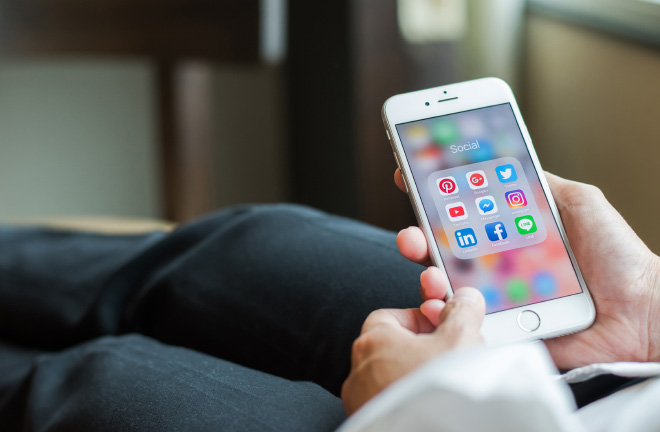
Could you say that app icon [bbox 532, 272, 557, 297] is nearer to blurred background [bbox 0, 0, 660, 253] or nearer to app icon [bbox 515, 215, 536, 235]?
app icon [bbox 515, 215, 536, 235]

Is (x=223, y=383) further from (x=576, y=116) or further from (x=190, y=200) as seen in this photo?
(x=190, y=200)

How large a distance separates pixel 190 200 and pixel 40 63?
56 cm

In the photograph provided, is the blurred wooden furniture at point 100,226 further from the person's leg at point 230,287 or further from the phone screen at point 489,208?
the phone screen at point 489,208

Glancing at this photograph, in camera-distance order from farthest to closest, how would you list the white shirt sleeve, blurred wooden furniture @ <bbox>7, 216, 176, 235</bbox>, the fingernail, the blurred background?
the blurred background < blurred wooden furniture @ <bbox>7, 216, 176, 235</bbox> < the fingernail < the white shirt sleeve

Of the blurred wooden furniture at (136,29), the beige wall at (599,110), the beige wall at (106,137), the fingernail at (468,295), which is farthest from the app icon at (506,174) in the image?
the beige wall at (106,137)

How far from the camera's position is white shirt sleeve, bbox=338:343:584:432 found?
236 mm

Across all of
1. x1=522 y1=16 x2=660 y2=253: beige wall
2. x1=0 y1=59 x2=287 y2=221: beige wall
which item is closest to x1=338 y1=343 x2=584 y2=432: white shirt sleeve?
x1=522 y1=16 x2=660 y2=253: beige wall

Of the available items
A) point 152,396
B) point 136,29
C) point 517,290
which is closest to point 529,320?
point 517,290

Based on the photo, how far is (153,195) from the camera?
191 cm

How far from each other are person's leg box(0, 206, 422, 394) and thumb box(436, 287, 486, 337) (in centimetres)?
11

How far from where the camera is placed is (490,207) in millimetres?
426

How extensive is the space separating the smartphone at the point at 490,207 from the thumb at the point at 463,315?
57 mm

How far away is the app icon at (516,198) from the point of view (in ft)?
1.40

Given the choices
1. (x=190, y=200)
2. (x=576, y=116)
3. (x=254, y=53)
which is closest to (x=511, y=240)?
(x=576, y=116)
